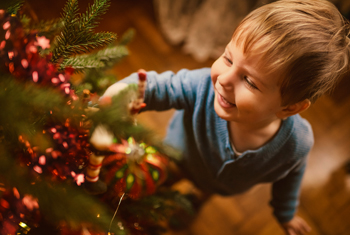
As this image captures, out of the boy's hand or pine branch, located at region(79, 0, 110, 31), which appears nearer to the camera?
pine branch, located at region(79, 0, 110, 31)

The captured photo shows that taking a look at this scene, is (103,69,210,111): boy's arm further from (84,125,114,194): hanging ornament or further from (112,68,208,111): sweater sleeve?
(84,125,114,194): hanging ornament

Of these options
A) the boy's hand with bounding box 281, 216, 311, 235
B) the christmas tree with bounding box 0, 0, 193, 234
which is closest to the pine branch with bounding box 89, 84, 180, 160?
the christmas tree with bounding box 0, 0, 193, 234

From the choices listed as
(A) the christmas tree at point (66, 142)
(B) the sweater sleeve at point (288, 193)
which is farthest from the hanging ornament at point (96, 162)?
(B) the sweater sleeve at point (288, 193)

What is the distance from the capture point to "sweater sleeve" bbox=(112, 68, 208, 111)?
0.55m

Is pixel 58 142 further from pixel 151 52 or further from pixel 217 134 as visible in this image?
pixel 151 52

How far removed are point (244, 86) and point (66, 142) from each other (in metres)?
0.31

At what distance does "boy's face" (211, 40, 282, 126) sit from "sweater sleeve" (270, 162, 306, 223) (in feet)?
1.02

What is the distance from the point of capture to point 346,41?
0.45 m

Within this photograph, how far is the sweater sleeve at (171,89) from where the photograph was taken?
0.55 meters

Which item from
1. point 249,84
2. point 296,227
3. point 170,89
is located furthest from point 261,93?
point 296,227

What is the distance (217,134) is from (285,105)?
19 cm

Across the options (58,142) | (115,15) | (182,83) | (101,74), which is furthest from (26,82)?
(115,15)

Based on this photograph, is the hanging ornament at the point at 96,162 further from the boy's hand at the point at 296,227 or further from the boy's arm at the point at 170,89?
the boy's hand at the point at 296,227

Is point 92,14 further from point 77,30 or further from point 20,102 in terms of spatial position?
point 20,102
